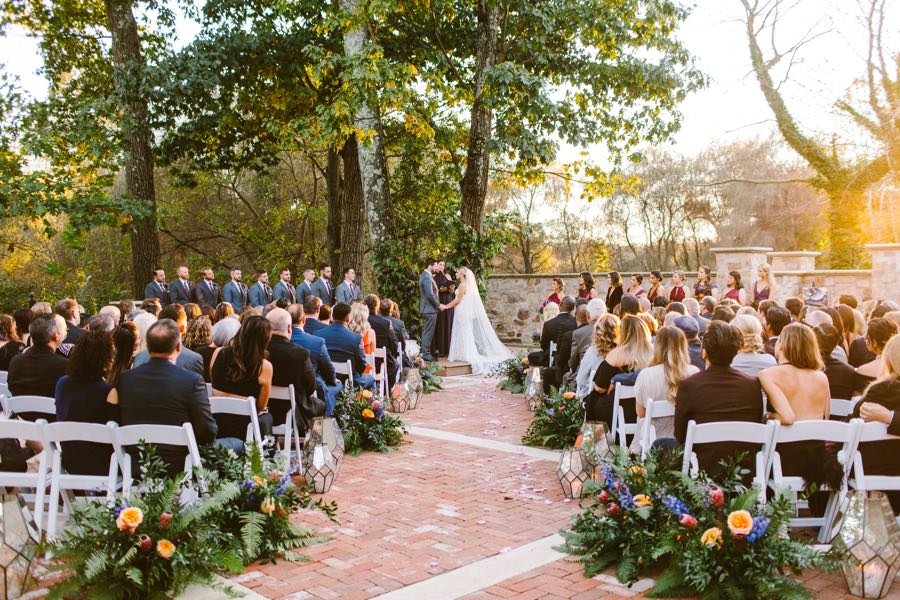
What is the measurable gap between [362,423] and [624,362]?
2.79 meters

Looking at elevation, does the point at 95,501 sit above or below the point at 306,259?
below

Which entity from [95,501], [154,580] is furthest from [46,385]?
[154,580]

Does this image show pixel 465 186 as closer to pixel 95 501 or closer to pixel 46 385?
pixel 46 385

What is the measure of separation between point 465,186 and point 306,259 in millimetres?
10544

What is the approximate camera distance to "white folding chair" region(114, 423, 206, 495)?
14.0ft

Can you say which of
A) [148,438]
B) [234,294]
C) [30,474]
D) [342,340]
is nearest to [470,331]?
[234,294]

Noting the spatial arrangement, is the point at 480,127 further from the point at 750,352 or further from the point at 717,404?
the point at 717,404

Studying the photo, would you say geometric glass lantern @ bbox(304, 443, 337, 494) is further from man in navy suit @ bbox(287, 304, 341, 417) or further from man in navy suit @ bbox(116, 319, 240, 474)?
man in navy suit @ bbox(116, 319, 240, 474)

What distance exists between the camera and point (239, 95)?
1844cm

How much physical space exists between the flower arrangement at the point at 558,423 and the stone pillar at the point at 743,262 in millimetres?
8359

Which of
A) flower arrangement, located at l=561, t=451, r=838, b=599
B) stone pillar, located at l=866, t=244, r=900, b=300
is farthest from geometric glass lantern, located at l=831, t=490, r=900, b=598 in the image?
stone pillar, located at l=866, t=244, r=900, b=300

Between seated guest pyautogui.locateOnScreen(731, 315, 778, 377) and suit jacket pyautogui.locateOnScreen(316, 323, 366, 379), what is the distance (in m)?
3.82

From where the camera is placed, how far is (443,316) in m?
14.8

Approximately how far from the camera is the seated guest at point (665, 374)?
523 cm
